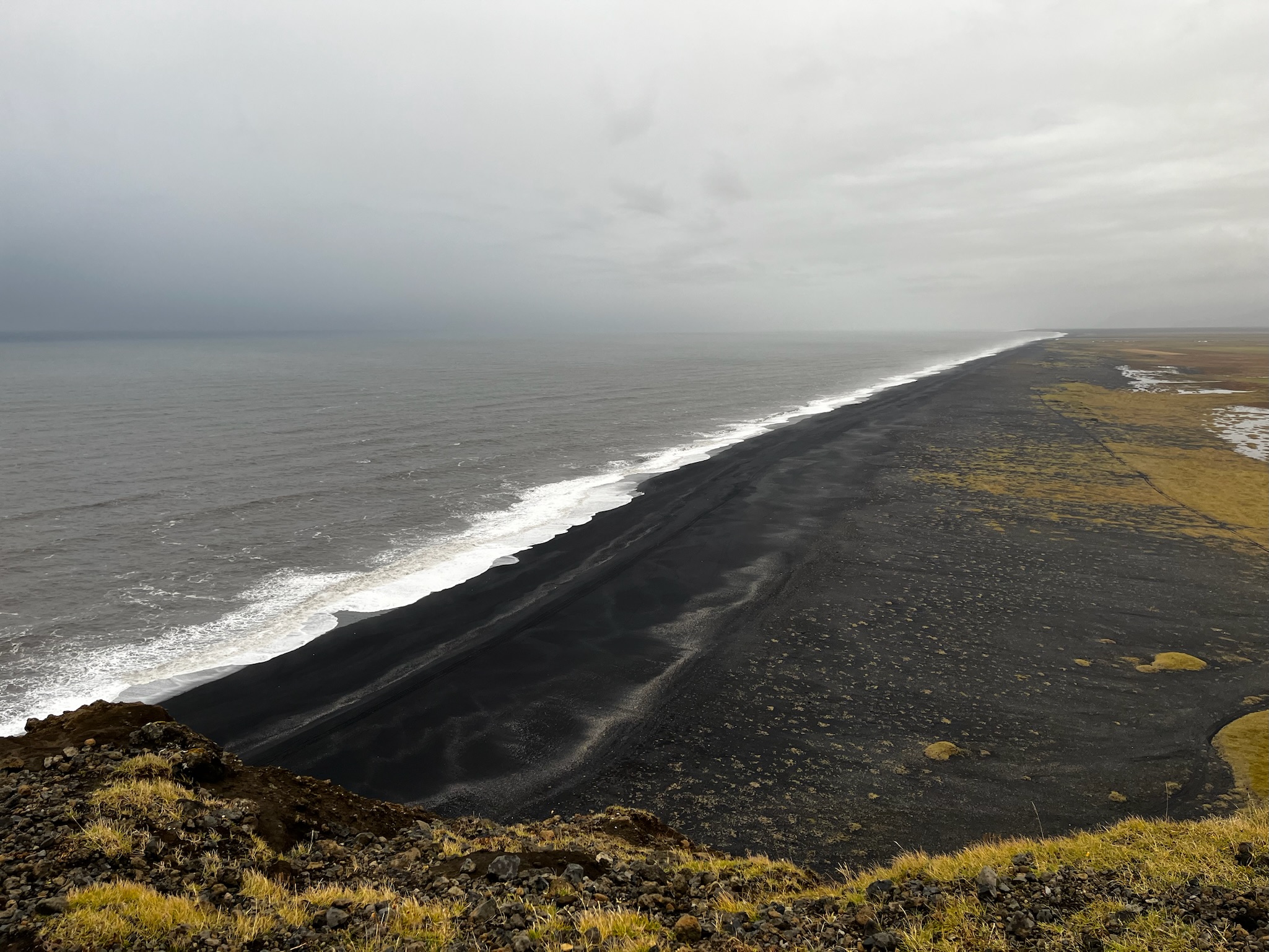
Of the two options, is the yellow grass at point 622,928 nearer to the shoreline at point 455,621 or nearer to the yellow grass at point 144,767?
the yellow grass at point 144,767

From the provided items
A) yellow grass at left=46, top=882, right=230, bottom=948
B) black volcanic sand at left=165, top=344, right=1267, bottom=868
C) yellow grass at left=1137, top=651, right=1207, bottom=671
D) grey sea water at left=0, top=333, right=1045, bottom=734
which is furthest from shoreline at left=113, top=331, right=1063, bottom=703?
yellow grass at left=1137, top=651, right=1207, bottom=671

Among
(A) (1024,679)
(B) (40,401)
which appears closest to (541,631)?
(A) (1024,679)

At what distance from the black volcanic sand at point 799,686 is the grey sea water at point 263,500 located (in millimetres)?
2989

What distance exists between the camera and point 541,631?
22375 mm

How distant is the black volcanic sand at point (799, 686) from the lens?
14.1m

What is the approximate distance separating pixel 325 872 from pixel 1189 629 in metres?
25.9

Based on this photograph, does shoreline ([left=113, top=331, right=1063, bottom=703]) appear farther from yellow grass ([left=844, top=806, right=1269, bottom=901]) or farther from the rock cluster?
yellow grass ([left=844, top=806, right=1269, bottom=901])

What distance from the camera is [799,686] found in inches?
736

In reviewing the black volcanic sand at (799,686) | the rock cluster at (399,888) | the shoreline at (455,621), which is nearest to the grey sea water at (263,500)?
the shoreline at (455,621)

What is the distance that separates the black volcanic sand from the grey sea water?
2989mm

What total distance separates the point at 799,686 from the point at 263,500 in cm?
3167

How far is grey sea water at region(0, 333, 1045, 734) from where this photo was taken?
69.5 ft

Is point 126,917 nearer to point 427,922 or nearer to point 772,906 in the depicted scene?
point 427,922

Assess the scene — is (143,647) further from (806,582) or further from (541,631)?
(806,582)
